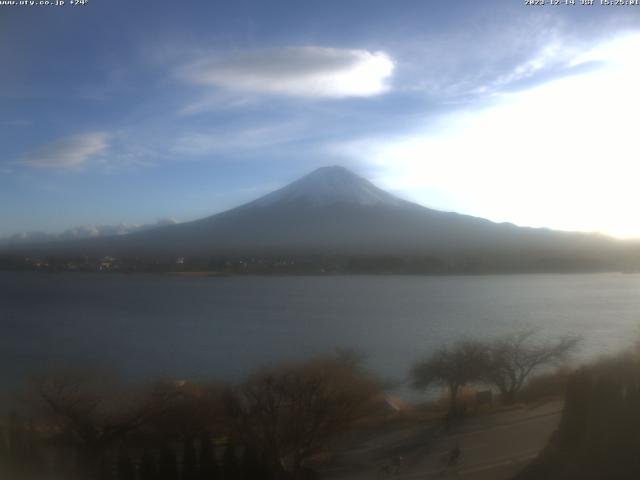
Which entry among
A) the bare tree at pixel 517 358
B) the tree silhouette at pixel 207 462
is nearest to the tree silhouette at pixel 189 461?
the tree silhouette at pixel 207 462

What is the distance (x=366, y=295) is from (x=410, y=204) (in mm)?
9601

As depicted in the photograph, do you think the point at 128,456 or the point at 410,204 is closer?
the point at 128,456

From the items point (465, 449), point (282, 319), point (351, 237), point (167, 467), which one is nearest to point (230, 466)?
point (167, 467)

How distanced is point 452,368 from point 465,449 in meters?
1.00

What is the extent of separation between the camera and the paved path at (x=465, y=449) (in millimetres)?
2586

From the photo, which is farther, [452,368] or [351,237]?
[351,237]

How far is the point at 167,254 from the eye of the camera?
11711 mm

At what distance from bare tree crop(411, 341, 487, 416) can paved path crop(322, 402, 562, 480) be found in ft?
1.57

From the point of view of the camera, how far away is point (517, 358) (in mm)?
4023

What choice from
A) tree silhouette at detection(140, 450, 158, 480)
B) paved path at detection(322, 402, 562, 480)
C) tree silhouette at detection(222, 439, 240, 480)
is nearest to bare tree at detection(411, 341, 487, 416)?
paved path at detection(322, 402, 562, 480)

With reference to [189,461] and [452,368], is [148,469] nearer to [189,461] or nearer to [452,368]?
[189,461]

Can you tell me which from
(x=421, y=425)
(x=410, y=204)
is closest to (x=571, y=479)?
(x=421, y=425)

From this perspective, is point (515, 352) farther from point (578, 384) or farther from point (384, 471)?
point (384, 471)

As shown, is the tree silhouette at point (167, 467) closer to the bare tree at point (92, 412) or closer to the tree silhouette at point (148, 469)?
the tree silhouette at point (148, 469)
